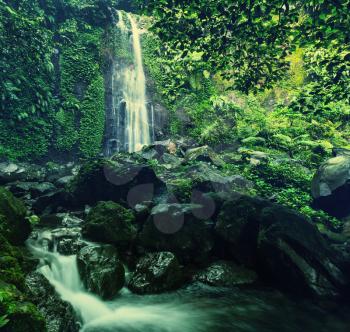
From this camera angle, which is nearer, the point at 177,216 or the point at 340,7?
the point at 340,7

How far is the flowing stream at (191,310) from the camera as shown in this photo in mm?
5547

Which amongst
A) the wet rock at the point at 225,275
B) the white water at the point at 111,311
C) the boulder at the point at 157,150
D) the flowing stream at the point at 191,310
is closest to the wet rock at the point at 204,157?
the boulder at the point at 157,150

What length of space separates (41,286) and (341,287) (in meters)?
6.12

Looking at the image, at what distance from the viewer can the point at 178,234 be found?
25.9 ft

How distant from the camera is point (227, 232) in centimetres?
803

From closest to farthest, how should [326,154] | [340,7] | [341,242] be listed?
[340,7] → [341,242] → [326,154]

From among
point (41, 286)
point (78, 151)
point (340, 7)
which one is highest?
point (78, 151)

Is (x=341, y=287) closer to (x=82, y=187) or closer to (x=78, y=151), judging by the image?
(x=82, y=187)

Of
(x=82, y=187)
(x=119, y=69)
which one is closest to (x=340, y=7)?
(x=82, y=187)

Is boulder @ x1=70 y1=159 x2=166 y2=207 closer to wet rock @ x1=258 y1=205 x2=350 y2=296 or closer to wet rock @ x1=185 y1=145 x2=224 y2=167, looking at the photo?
wet rock @ x1=185 y1=145 x2=224 y2=167

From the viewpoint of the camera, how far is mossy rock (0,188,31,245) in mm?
6438

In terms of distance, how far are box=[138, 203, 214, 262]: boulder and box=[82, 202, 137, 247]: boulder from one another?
0.37 m

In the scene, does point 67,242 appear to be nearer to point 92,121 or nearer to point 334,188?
point 334,188

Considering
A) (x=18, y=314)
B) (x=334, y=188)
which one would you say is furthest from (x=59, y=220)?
(x=334, y=188)
